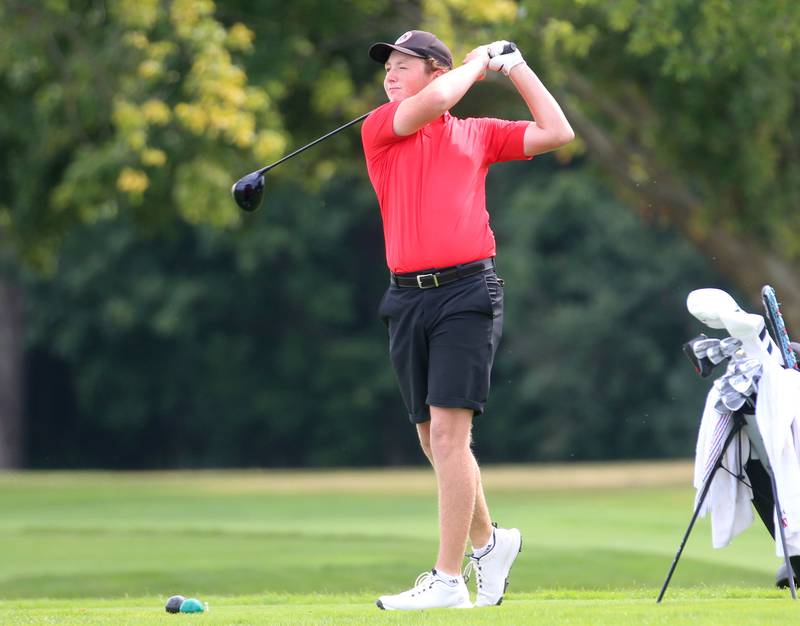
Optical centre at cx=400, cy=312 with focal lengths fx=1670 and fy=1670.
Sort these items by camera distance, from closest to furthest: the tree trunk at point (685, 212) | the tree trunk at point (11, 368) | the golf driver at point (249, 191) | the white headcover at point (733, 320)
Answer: the white headcover at point (733, 320), the golf driver at point (249, 191), the tree trunk at point (685, 212), the tree trunk at point (11, 368)

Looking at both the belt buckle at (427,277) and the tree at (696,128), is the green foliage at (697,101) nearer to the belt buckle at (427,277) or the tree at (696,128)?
the tree at (696,128)

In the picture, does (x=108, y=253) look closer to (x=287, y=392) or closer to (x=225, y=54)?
(x=287, y=392)

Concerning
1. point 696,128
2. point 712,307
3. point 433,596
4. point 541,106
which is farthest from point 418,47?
point 696,128

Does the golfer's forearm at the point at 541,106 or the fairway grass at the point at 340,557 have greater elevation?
the golfer's forearm at the point at 541,106

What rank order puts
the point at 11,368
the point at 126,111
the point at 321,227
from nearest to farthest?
the point at 126,111, the point at 11,368, the point at 321,227

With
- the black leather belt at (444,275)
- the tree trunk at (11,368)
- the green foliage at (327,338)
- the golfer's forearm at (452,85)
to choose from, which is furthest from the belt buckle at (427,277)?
the tree trunk at (11,368)

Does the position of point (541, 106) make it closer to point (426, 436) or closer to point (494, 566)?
point (426, 436)

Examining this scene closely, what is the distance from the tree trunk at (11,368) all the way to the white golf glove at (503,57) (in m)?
30.3

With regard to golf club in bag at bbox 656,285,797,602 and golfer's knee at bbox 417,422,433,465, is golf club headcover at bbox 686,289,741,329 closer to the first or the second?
golf club in bag at bbox 656,285,797,602

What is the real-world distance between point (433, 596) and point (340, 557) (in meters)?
5.68

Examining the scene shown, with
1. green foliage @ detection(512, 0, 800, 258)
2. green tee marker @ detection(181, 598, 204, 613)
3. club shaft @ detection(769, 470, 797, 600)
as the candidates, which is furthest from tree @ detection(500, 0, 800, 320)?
green tee marker @ detection(181, 598, 204, 613)

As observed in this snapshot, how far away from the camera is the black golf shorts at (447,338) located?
226 inches

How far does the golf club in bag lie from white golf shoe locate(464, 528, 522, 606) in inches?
22.4

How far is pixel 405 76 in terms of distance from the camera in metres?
5.93
